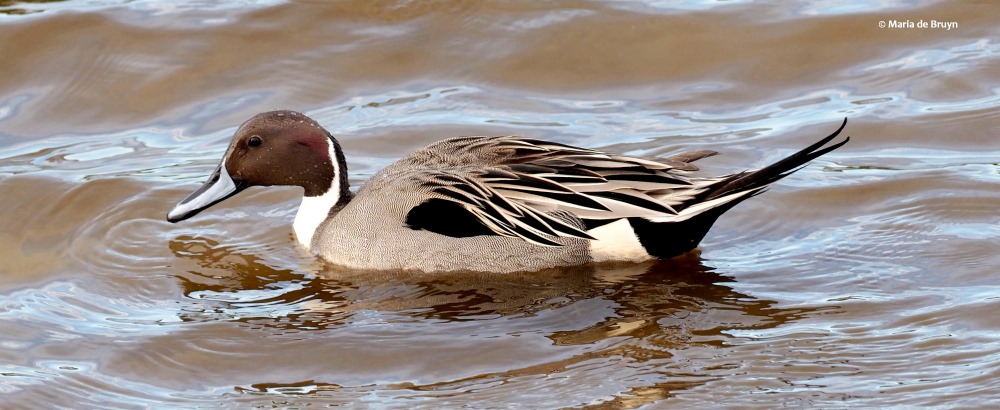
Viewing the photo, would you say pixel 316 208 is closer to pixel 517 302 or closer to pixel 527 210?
pixel 527 210

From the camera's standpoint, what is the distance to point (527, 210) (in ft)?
20.8

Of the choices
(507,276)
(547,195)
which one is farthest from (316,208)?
(547,195)

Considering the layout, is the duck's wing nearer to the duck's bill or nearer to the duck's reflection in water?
the duck's reflection in water

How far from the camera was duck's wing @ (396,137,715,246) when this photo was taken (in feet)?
20.6

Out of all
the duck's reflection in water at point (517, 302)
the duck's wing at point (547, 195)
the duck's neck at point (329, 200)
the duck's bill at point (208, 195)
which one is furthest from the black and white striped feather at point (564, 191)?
the duck's bill at point (208, 195)

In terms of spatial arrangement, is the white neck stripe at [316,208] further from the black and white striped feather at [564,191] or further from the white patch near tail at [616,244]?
the white patch near tail at [616,244]

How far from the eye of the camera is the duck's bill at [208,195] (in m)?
6.82

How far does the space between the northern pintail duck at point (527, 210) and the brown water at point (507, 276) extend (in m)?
0.11

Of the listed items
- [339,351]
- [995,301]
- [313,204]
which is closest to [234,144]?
[313,204]

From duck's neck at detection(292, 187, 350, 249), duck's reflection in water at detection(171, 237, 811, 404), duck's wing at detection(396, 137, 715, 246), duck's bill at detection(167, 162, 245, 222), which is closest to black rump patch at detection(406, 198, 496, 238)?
duck's wing at detection(396, 137, 715, 246)

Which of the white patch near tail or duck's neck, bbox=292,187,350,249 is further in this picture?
duck's neck, bbox=292,187,350,249

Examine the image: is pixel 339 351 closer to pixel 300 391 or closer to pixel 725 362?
pixel 300 391

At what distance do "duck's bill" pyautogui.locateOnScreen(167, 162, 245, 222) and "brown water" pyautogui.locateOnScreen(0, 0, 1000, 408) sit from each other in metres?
0.23

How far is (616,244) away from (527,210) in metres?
0.47
